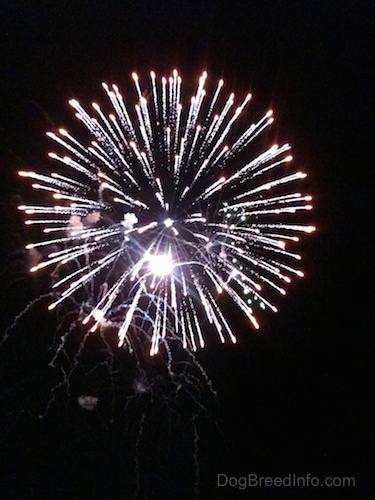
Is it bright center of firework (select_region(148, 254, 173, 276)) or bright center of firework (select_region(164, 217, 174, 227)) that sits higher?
bright center of firework (select_region(164, 217, 174, 227))

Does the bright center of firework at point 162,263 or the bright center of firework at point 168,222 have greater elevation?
the bright center of firework at point 168,222

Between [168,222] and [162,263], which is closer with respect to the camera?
[168,222]

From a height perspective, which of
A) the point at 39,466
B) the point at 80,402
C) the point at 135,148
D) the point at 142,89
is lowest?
the point at 39,466

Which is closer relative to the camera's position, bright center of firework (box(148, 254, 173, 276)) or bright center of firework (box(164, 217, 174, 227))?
bright center of firework (box(164, 217, 174, 227))

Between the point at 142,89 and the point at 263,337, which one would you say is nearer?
the point at 142,89

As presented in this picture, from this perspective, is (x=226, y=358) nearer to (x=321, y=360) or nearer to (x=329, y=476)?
(x=321, y=360)

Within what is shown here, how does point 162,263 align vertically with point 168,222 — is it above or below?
below

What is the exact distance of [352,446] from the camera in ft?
42.7

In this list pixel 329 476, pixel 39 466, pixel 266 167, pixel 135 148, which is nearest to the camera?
pixel 135 148

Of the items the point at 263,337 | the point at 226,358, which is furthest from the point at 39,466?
the point at 263,337

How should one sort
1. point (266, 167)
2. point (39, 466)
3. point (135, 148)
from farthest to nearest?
point (39, 466) → point (266, 167) → point (135, 148)

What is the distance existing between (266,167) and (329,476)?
26.1 feet

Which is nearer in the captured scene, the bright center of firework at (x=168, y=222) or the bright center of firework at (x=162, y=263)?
the bright center of firework at (x=168, y=222)

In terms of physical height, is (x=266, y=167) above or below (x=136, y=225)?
above
